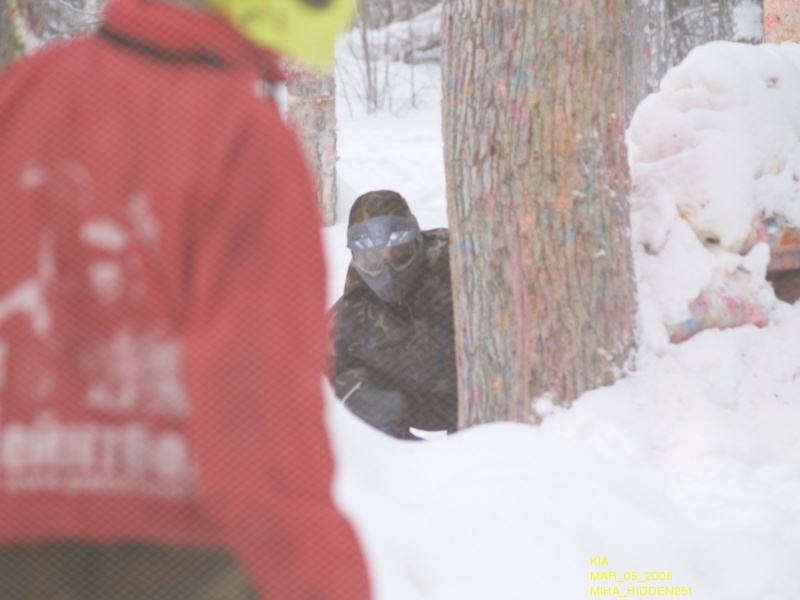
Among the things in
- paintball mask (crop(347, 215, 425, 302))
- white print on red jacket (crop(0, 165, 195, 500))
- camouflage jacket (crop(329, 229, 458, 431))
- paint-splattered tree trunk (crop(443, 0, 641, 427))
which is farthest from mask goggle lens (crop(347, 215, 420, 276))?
white print on red jacket (crop(0, 165, 195, 500))

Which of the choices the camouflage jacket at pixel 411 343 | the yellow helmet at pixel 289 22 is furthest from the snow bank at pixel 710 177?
the yellow helmet at pixel 289 22

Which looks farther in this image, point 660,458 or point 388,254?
point 388,254

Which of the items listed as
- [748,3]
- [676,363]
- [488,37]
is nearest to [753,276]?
[676,363]

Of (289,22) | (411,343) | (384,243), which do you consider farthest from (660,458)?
(289,22)

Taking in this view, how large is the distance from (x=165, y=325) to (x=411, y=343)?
342 centimetres

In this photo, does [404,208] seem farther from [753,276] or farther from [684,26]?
[684,26]

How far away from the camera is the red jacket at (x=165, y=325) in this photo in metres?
0.94

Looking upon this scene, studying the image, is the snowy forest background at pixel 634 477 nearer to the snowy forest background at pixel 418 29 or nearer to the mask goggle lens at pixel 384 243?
the mask goggle lens at pixel 384 243

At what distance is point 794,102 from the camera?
4090mm

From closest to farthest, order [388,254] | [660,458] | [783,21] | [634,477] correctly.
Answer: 1. [634,477]
2. [660,458]
3. [388,254]
4. [783,21]

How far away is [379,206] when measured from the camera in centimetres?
443

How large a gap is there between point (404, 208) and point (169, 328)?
353 cm

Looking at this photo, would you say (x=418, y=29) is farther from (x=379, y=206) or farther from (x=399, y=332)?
(x=399, y=332)

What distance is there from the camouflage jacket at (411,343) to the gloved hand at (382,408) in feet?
0.10
